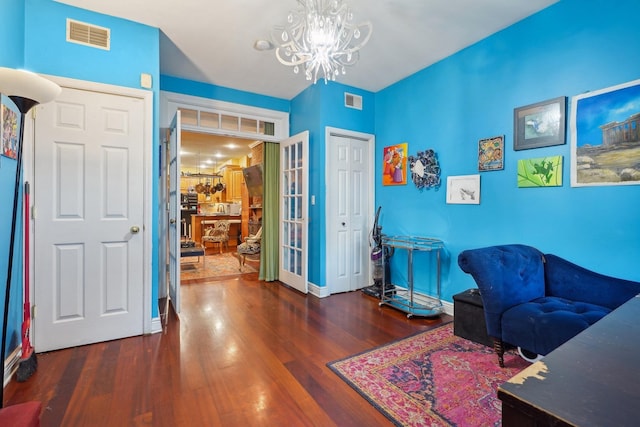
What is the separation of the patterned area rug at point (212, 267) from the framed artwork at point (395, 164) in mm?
Answer: 2964

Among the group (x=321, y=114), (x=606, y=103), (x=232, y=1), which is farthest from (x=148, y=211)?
(x=606, y=103)

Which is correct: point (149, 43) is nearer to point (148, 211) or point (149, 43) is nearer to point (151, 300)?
point (148, 211)

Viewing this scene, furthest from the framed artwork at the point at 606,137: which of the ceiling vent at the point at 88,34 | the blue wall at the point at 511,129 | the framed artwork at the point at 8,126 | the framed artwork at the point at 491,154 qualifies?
the framed artwork at the point at 8,126

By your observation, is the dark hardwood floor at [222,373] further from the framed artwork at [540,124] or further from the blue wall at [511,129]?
the framed artwork at [540,124]

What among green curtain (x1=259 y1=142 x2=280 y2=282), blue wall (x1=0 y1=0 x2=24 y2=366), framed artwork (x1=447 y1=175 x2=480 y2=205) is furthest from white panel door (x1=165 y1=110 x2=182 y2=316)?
framed artwork (x1=447 y1=175 x2=480 y2=205)

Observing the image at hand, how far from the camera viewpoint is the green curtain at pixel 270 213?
4699mm

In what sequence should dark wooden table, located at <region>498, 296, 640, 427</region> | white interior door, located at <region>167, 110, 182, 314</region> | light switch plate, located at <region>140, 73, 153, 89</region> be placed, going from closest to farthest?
dark wooden table, located at <region>498, 296, 640, 427</region>
light switch plate, located at <region>140, 73, 153, 89</region>
white interior door, located at <region>167, 110, 182, 314</region>

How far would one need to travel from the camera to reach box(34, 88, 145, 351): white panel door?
2414 mm

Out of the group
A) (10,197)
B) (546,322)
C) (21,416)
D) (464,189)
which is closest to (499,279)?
(546,322)

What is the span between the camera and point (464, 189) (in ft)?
10.4

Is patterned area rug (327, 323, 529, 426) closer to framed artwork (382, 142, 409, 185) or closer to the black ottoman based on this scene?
the black ottoman

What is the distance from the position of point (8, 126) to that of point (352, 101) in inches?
138

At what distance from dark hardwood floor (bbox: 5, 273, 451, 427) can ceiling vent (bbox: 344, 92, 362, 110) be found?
2731mm

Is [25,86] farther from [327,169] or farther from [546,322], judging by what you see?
[546,322]
